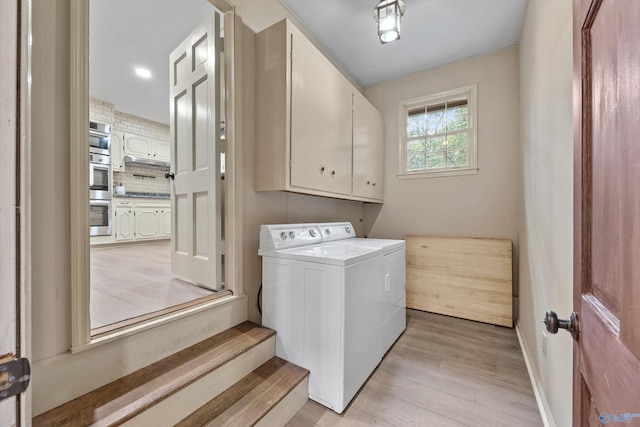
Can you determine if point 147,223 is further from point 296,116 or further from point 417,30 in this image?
point 417,30

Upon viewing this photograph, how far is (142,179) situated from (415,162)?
17.8ft

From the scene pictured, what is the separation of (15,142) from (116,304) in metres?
1.71

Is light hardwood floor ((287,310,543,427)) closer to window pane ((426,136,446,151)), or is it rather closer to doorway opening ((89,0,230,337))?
doorway opening ((89,0,230,337))

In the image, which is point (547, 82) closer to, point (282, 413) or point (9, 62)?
point (9, 62)

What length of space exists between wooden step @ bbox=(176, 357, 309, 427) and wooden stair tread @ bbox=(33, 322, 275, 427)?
165 mm

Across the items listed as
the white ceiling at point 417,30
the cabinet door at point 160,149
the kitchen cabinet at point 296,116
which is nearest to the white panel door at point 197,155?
the kitchen cabinet at point 296,116

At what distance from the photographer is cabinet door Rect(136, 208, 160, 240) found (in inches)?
193

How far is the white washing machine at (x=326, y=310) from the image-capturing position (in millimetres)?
1478

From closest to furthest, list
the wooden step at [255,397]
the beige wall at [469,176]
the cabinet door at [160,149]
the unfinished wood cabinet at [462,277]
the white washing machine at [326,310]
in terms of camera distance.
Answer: the wooden step at [255,397] < the white washing machine at [326,310] < the unfinished wood cabinet at [462,277] < the beige wall at [469,176] < the cabinet door at [160,149]

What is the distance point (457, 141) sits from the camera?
305 centimetres

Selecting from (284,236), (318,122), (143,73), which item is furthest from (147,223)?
(318,122)

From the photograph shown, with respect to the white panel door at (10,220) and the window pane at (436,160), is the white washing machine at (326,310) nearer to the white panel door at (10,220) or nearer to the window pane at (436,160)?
the white panel door at (10,220)

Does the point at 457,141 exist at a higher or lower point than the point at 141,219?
higher

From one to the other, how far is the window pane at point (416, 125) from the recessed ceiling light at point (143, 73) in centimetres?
338
